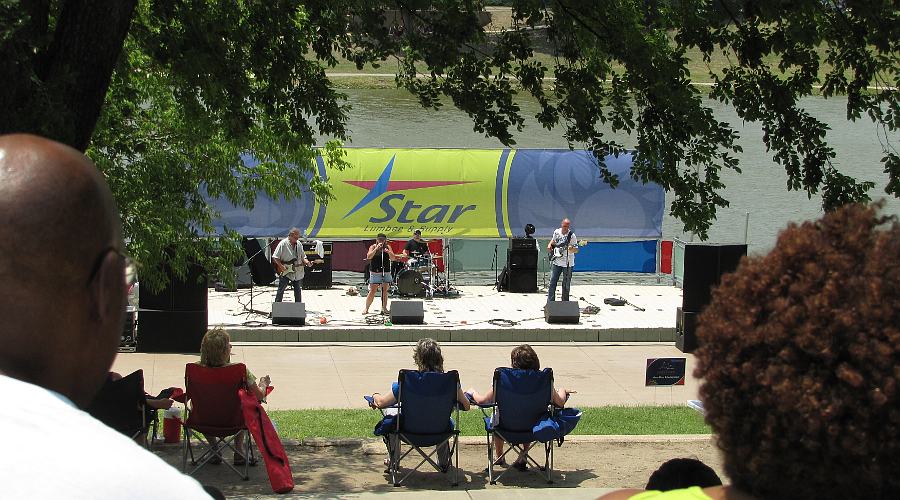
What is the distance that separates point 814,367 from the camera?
189cm

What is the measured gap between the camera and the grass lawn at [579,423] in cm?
1141

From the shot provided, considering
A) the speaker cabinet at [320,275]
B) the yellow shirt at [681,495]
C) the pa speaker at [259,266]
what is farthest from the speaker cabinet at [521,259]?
the yellow shirt at [681,495]

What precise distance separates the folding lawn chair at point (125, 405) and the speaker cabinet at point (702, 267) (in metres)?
10.6

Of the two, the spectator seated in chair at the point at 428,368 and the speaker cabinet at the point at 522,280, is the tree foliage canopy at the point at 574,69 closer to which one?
the spectator seated in chair at the point at 428,368

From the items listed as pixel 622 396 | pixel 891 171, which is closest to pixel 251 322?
pixel 622 396

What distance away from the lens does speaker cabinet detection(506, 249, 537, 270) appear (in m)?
23.0

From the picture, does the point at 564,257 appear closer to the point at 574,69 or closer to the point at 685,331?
the point at 685,331

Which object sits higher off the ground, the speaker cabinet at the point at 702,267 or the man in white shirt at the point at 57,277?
the man in white shirt at the point at 57,277

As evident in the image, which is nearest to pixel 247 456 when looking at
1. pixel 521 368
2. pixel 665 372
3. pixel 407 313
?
Result: pixel 521 368

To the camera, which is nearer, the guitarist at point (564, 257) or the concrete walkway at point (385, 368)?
the concrete walkway at point (385, 368)

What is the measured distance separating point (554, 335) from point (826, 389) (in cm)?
1748

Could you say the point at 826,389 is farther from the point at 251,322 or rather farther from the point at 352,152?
the point at 352,152

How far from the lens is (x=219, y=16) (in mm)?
9664

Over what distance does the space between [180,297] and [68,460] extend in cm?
1598
